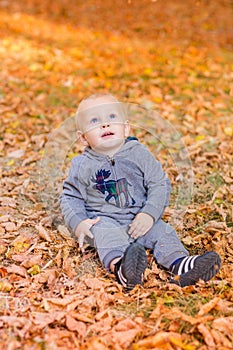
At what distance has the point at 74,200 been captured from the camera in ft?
11.0

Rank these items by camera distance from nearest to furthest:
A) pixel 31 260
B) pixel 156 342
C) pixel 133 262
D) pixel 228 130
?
pixel 156 342 → pixel 133 262 → pixel 31 260 → pixel 228 130

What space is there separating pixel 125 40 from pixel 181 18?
1.34 meters

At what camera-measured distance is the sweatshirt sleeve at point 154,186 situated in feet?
10.8

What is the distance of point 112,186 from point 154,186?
0.93ft

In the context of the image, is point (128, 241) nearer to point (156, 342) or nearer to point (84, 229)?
point (84, 229)

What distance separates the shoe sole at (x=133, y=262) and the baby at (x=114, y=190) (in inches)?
11.7

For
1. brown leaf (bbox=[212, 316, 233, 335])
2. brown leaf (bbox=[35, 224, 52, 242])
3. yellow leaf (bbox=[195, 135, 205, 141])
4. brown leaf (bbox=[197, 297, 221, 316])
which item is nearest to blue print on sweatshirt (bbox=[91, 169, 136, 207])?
brown leaf (bbox=[35, 224, 52, 242])

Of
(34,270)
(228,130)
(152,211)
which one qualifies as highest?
(152,211)

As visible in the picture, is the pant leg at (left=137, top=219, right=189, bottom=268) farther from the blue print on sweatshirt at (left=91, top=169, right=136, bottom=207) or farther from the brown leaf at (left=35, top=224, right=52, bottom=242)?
the brown leaf at (left=35, top=224, right=52, bottom=242)

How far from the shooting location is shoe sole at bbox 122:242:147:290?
111 inches

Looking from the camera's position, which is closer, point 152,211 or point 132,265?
point 132,265

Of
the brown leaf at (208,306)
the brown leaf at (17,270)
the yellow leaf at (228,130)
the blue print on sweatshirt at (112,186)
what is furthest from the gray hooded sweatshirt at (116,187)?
the yellow leaf at (228,130)

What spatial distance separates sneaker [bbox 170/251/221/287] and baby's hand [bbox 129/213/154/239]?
15.9 inches

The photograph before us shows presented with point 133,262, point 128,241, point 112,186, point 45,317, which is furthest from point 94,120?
point 45,317
